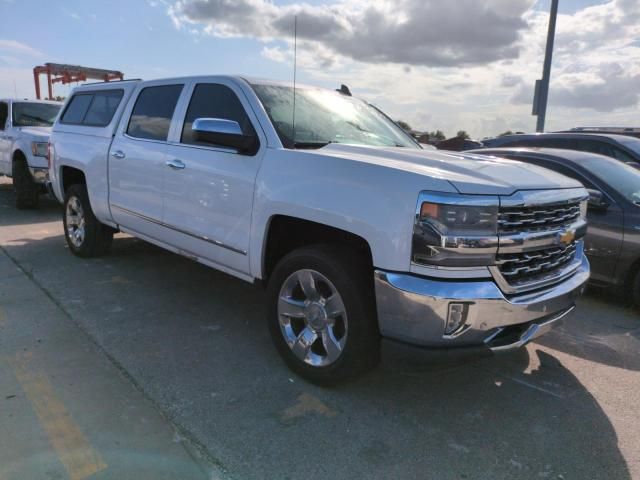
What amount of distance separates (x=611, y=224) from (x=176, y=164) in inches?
159

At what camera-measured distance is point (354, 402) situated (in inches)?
123

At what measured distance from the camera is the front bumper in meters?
2.58

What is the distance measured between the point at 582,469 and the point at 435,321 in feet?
3.40

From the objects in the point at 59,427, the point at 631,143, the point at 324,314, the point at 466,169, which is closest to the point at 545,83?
the point at 631,143

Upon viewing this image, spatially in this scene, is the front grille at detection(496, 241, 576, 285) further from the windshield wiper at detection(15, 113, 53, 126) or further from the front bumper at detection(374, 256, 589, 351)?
the windshield wiper at detection(15, 113, 53, 126)

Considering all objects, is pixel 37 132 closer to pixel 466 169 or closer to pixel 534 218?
pixel 466 169

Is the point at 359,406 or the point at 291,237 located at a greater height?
the point at 291,237

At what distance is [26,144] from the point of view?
903 cm

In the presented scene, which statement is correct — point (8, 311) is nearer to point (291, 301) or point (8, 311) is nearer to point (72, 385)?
point (72, 385)

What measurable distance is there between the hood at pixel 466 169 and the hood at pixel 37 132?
287 inches

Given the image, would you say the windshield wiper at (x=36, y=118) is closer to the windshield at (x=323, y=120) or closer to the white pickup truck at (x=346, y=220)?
the white pickup truck at (x=346, y=220)

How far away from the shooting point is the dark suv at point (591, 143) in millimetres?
7031

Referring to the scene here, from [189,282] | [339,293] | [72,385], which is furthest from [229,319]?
[339,293]

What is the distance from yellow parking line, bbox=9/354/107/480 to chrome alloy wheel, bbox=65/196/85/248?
111 inches
